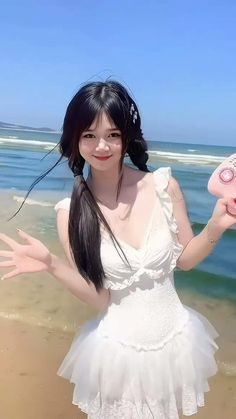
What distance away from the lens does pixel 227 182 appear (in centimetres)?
197

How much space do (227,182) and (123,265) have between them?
502 mm

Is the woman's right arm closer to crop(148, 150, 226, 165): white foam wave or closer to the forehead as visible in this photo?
the forehead

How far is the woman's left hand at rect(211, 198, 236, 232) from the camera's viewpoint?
199 cm

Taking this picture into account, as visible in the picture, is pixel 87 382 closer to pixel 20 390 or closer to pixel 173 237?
pixel 173 237

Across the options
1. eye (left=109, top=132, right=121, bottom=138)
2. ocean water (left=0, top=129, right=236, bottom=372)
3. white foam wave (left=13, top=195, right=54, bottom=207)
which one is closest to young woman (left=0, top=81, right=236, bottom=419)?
eye (left=109, top=132, right=121, bottom=138)

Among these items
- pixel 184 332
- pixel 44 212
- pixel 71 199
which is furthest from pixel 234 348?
pixel 44 212

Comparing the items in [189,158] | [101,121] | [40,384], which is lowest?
[189,158]

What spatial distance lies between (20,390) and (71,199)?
1663 mm

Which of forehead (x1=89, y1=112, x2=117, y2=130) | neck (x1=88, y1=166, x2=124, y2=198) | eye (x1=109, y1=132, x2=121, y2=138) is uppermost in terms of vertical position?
forehead (x1=89, y1=112, x2=117, y2=130)

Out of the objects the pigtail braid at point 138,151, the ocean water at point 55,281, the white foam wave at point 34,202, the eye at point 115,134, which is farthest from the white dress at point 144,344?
the white foam wave at point 34,202

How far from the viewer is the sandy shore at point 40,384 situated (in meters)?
3.11

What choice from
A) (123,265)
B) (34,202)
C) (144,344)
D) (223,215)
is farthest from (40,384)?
(34,202)

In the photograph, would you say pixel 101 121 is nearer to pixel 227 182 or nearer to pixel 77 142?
pixel 77 142

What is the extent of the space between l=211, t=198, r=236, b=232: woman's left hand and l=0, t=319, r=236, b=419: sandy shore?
1644 mm
